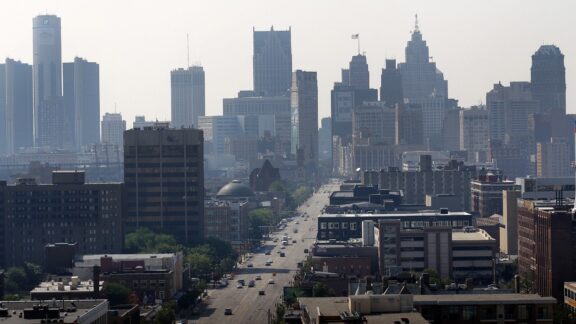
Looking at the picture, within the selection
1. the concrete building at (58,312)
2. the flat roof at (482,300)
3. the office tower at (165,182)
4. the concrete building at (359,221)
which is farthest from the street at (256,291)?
the flat roof at (482,300)

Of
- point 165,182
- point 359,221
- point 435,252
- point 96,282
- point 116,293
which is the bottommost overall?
point 116,293

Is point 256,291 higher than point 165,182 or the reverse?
the reverse

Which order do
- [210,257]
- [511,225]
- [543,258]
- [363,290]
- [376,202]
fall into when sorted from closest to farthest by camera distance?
[363,290] → [543,258] → [210,257] → [511,225] → [376,202]

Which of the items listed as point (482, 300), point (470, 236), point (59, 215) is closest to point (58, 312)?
point (482, 300)

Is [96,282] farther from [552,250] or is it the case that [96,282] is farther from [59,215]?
[59,215]

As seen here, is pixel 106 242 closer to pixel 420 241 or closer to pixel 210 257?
pixel 210 257

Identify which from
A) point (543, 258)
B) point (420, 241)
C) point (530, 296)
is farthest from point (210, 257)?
point (530, 296)

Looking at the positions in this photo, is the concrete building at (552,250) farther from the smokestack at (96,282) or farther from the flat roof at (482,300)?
the flat roof at (482,300)
